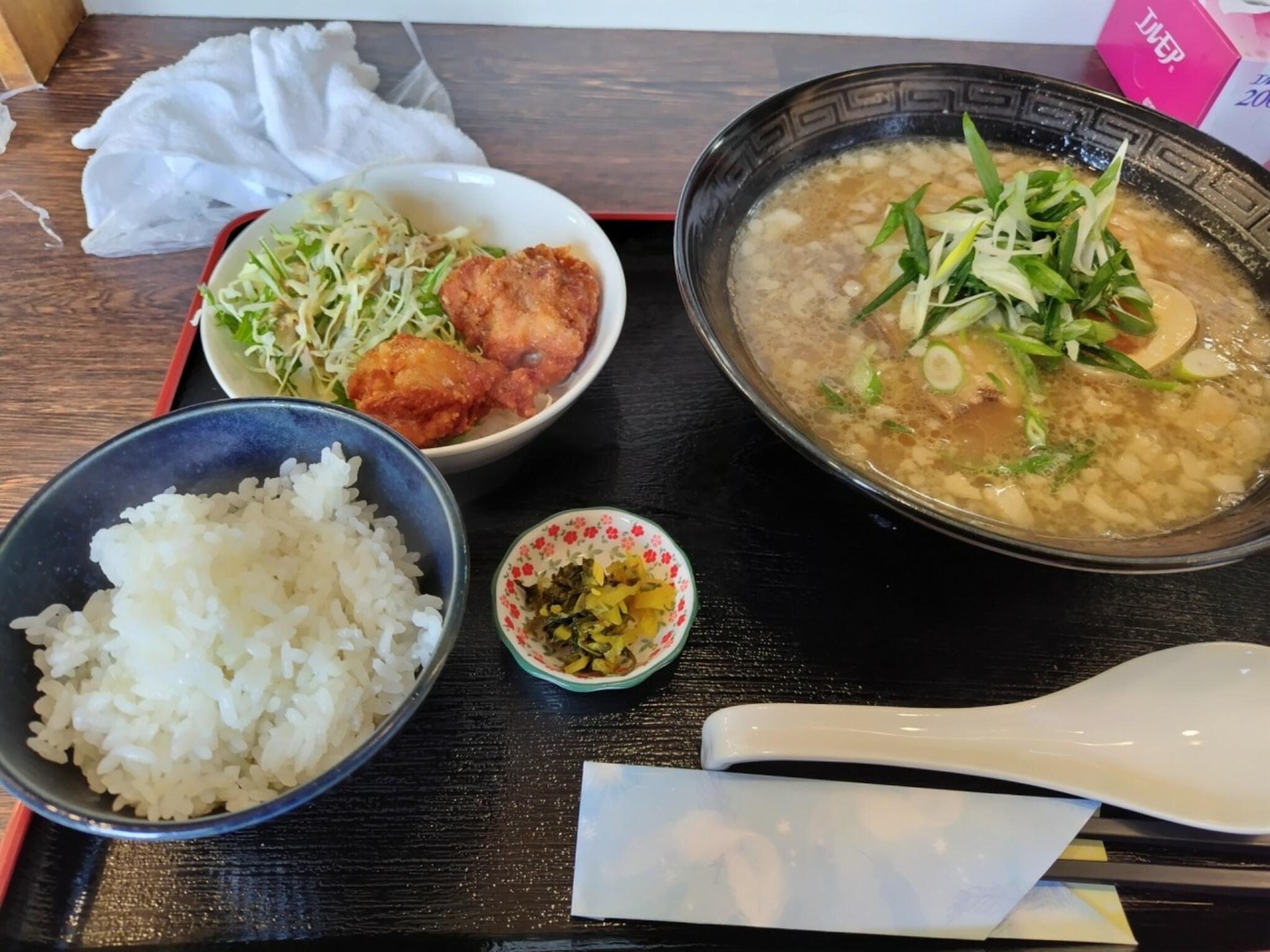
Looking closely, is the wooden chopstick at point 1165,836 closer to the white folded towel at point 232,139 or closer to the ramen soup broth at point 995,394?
the ramen soup broth at point 995,394

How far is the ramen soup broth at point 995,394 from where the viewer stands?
4.55 ft

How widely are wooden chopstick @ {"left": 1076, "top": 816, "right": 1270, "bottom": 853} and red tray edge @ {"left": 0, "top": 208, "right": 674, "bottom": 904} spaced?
1353mm

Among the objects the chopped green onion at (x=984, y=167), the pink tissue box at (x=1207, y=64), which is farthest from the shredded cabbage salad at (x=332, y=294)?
the pink tissue box at (x=1207, y=64)

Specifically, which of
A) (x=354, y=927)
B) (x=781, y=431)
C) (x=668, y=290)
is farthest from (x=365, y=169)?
(x=354, y=927)

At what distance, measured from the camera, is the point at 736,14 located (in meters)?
2.58

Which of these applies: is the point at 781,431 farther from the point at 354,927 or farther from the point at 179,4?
the point at 179,4

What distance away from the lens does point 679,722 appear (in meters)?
1.22

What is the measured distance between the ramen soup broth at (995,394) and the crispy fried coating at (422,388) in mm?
516

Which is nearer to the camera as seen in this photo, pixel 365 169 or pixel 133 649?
pixel 133 649

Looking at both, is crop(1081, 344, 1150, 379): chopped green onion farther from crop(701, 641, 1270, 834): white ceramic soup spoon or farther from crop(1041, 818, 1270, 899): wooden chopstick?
crop(1041, 818, 1270, 899): wooden chopstick

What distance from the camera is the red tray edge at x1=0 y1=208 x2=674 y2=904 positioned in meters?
1.04

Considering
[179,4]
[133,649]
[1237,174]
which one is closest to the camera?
[133,649]

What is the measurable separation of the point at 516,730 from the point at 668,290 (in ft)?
3.30

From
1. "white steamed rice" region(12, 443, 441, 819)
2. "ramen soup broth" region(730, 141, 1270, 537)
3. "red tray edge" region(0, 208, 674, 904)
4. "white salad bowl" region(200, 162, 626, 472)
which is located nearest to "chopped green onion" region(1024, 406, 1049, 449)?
"ramen soup broth" region(730, 141, 1270, 537)
